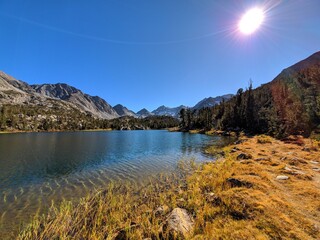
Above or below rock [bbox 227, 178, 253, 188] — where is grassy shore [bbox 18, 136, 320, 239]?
below

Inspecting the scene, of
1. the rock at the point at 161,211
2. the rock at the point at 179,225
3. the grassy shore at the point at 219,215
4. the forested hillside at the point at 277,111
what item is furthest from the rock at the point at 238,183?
the forested hillside at the point at 277,111

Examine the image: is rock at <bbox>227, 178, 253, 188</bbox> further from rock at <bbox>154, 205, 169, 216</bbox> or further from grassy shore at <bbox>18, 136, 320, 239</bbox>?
rock at <bbox>154, 205, 169, 216</bbox>

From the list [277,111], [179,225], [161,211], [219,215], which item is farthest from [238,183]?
[277,111]

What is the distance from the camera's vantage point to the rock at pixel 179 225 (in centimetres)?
777

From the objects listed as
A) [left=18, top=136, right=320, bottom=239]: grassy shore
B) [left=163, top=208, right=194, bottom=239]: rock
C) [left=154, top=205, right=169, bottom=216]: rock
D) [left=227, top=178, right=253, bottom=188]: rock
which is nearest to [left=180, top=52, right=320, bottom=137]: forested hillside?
[left=227, top=178, right=253, bottom=188]: rock

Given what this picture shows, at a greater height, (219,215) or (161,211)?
(219,215)

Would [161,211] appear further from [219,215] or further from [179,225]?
[219,215]

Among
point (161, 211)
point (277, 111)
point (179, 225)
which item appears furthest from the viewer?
point (277, 111)

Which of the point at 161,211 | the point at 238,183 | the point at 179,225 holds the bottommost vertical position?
the point at 161,211

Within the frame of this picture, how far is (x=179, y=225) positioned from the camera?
8211 millimetres

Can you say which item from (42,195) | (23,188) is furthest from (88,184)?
(23,188)

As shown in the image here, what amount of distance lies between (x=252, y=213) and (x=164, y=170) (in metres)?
15.8

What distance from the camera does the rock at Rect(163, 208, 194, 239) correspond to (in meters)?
7.77

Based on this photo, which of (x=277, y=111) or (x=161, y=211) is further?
(x=277, y=111)
